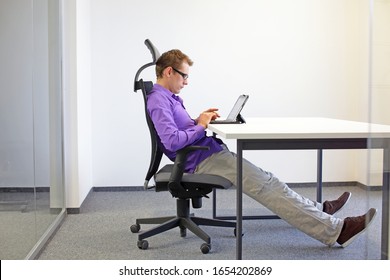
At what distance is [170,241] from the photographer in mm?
2955

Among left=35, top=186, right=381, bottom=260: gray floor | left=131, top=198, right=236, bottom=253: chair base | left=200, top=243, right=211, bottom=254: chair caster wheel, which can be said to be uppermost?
left=131, top=198, right=236, bottom=253: chair base

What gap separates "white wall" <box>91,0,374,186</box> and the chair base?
1.50 m

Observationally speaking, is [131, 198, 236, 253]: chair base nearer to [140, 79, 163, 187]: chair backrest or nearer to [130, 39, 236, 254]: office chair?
[130, 39, 236, 254]: office chair

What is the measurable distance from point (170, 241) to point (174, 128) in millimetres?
722

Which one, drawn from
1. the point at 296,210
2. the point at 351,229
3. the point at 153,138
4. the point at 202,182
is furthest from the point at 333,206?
the point at 153,138

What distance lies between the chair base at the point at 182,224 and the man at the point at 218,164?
0.29 metres

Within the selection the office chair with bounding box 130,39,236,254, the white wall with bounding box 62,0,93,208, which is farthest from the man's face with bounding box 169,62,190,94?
the white wall with bounding box 62,0,93,208

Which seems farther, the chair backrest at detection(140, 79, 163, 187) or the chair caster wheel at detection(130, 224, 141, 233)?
the chair caster wheel at detection(130, 224, 141, 233)

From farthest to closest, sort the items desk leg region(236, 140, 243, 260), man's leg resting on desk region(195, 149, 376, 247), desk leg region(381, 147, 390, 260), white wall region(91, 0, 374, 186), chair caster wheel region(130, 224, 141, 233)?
white wall region(91, 0, 374, 186) → chair caster wheel region(130, 224, 141, 233) → man's leg resting on desk region(195, 149, 376, 247) → desk leg region(236, 140, 243, 260) → desk leg region(381, 147, 390, 260)

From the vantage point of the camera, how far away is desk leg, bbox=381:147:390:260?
150 cm

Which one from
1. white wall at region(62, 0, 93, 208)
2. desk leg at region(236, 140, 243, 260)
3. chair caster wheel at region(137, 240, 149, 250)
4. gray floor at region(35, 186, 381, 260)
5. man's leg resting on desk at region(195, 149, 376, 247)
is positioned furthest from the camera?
white wall at region(62, 0, 93, 208)

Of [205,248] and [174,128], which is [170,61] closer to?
[174,128]
